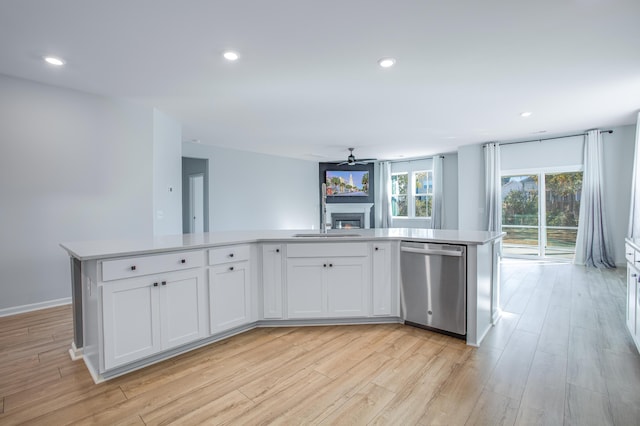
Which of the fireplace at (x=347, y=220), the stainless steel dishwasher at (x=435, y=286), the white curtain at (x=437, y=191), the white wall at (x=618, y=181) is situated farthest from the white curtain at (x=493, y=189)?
the stainless steel dishwasher at (x=435, y=286)

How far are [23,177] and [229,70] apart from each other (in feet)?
8.39

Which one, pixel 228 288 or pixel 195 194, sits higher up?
pixel 195 194

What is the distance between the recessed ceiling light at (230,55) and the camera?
2758 mm

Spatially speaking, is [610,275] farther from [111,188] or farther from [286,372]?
[111,188]

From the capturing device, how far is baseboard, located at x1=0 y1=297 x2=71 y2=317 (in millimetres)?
3258

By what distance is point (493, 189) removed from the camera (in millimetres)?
6871

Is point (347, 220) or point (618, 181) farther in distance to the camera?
point (347, 220)

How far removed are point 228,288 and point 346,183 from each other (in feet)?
24.0

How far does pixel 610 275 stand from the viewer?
4918mm

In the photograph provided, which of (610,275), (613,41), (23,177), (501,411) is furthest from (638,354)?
(23,177)

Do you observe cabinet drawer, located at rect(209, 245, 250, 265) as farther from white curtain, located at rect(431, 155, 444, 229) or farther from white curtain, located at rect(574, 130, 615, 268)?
white curtain, located at rect(431, 155, 444, 229)

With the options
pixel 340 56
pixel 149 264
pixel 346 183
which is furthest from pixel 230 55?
pixel 346 183

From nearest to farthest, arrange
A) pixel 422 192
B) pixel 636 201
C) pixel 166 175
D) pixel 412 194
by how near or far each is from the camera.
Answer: pixel 166 175
pixel 636 201
pixel 422 192
pixel 412 194

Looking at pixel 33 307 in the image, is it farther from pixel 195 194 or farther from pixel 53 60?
pixel 195 194
